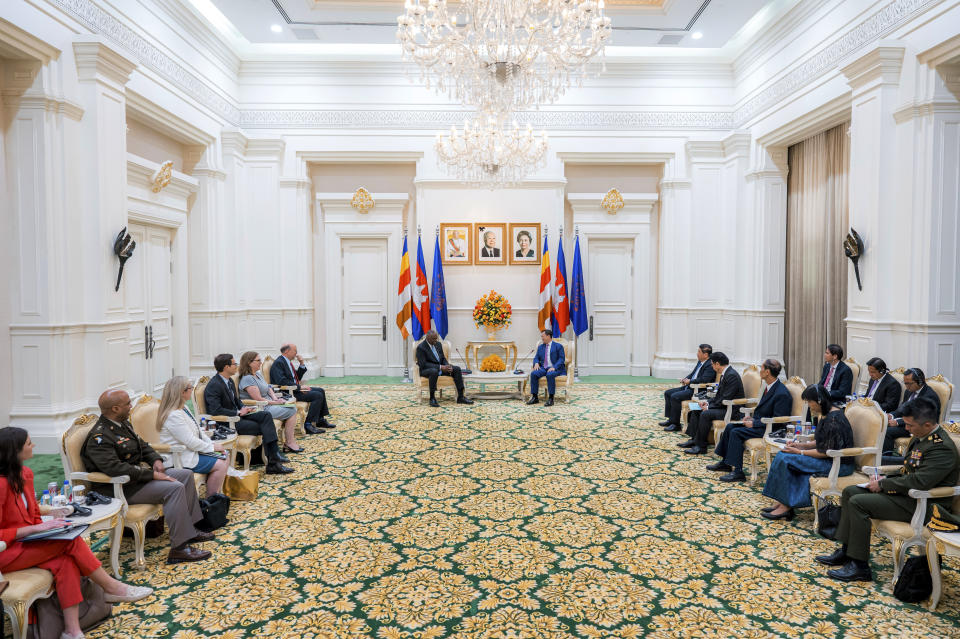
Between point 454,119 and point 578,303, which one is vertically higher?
point 454,119

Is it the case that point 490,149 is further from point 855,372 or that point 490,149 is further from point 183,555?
point 183,555

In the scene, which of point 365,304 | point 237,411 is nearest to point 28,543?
point 237,411

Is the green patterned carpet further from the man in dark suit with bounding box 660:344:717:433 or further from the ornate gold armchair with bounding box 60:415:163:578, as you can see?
the man in dark suit with bounding box 660:344:717:433

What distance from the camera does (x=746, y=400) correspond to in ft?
20.4

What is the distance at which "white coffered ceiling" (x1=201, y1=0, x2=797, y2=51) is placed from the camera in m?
8.88

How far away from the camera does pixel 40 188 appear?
6.07 meters

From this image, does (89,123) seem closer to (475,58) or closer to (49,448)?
(49,448)

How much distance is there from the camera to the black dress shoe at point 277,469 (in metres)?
5.77

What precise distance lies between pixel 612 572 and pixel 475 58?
5.06 m

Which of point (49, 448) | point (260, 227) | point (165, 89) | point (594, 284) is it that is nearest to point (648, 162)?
point (594, 284)

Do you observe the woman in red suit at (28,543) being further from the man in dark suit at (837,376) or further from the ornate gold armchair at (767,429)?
the man in dark suit at (837,376)

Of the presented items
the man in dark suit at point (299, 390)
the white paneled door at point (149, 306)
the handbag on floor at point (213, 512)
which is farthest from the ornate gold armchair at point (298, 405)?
A: the handbag on floor at point (213, 512)

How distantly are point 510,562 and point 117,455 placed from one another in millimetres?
2650

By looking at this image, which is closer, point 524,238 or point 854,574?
point 854,574
